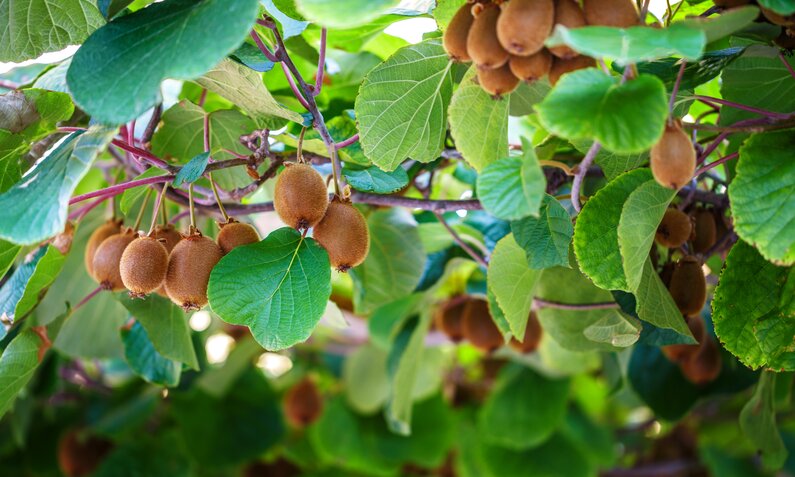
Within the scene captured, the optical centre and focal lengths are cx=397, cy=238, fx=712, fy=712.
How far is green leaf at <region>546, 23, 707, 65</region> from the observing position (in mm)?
396

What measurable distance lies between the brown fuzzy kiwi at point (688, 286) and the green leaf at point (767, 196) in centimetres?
16

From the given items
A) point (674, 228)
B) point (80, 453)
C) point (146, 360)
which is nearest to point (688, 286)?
point (674, 228)

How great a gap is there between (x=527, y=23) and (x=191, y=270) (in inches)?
12.6

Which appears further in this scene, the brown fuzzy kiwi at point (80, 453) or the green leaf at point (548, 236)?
the brown fuzzy kiwi at point (80, 453)

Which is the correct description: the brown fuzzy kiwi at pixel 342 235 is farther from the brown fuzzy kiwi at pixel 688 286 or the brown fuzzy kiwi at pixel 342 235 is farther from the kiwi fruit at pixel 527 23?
the brown fuzzy kiwi at pixel 688 286

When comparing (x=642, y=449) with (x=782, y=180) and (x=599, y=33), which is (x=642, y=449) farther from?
(x=599, y=33)

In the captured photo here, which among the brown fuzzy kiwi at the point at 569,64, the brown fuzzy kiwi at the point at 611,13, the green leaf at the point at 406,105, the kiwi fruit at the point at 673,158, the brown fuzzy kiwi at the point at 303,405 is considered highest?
the brown fuzzy kiwi at the point at 611,13

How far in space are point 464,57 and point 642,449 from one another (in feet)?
5.50

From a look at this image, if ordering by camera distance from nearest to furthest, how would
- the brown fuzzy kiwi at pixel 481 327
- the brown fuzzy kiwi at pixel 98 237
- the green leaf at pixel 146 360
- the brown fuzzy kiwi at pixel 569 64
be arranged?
the brown fuzzy kiwi at pixel 569 64, the brown fuzzy kiwi at pixel 98 237, the green leaf at pixel 146 360, the brown fuzzy kiwi at pixel 481 327

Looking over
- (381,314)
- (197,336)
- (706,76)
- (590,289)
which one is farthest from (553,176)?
(197,336)

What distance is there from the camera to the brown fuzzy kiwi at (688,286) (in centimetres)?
67

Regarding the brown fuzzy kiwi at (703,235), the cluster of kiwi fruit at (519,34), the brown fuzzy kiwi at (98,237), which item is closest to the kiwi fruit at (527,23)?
the cluster of kiwi fruit at (519,34)

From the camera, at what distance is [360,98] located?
0.61 m

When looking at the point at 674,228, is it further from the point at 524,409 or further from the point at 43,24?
the point at 524,409
